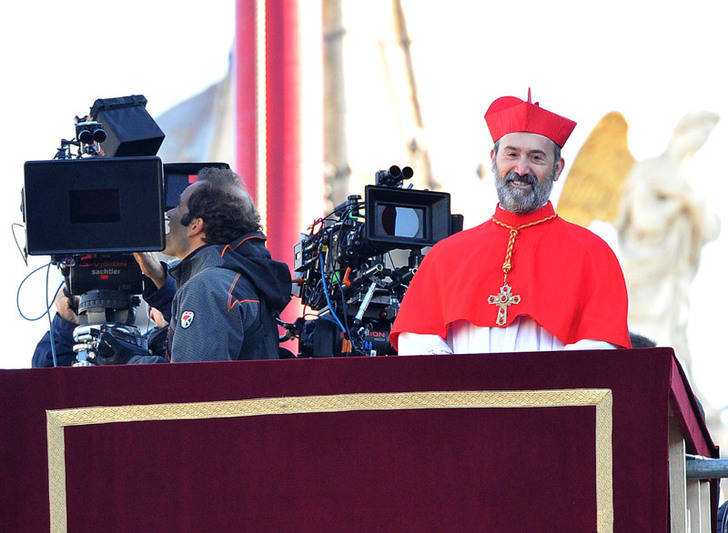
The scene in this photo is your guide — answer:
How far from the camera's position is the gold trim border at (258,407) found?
2.15 metres

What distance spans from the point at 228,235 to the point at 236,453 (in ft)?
4.66

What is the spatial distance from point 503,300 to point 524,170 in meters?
0.33

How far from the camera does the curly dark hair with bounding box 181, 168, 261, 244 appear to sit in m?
3.54

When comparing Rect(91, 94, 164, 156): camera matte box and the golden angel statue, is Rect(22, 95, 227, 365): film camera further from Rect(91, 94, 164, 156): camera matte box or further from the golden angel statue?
the golden angel statue

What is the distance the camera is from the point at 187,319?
316 cm

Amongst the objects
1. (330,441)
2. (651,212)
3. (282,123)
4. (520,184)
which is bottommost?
(330,441)

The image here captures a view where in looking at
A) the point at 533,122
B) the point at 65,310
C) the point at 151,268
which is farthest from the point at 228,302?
the point at 65,310

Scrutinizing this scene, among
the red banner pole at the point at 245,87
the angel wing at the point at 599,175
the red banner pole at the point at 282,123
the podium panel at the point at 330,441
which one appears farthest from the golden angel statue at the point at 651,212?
the podium panel at the point at 330,441

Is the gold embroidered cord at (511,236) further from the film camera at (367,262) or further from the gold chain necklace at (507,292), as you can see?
the film camera at (367,262)

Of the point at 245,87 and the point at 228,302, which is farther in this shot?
the point at 245,87

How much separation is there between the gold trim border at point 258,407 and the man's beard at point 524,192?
0.99m

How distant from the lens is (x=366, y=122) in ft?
23.7

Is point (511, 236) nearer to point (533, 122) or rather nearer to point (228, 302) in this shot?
point (533, 122)

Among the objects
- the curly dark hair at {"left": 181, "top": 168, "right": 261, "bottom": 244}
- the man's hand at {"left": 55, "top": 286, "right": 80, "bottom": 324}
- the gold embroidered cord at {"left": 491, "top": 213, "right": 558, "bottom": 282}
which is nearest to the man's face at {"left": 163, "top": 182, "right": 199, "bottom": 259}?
the curly dark hair at {"left": 181, "top": 168, "right": 261, "bottom": 244}
